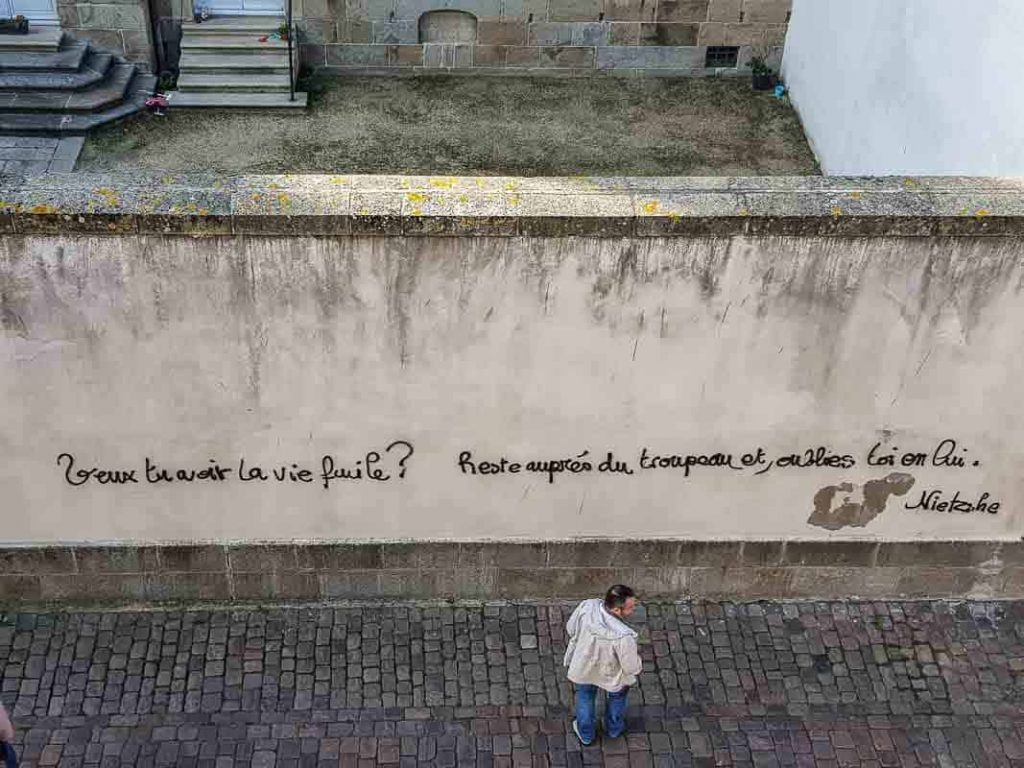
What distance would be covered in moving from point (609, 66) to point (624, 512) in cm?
812

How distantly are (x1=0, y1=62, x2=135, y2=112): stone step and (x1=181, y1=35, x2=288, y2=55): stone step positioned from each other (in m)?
0.88

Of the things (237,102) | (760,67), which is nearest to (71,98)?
(237,102)

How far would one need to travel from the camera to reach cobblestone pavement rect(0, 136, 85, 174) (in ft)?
37.5

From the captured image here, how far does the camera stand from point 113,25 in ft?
42.4

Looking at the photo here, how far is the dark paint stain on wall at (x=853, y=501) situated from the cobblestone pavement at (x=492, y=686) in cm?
74

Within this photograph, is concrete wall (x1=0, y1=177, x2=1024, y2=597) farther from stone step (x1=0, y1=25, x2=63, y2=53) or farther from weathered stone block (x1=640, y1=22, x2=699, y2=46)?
weathered stone block (x1=640, y1=22, x2=699, y2=46)

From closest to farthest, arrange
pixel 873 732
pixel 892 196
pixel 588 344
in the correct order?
pixel 892 196 < pixel 588 344 < pixel 873 732

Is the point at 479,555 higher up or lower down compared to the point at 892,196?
lower down

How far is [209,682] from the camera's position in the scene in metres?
7.04

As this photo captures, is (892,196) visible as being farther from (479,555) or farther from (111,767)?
(111,767)

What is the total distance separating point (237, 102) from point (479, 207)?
792 cm

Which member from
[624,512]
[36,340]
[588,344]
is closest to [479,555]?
[624,512]

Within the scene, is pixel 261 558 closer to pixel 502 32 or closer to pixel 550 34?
pixel 502 32

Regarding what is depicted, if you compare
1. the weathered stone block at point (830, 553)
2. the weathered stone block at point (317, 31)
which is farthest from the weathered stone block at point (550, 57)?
the weathered stone block at point (830, 553)
